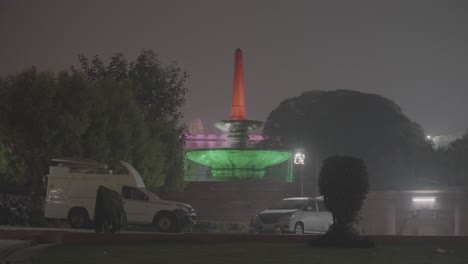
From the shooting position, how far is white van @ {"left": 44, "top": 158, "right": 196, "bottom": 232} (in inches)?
984

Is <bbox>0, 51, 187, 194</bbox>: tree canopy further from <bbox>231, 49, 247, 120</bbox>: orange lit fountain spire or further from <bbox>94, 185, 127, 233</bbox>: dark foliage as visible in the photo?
<bbox>231, 49, 247, 120</bbox>: orange lit fountain spire


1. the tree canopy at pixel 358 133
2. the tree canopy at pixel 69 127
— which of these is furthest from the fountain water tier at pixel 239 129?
the tree canopy at pixel 69 127

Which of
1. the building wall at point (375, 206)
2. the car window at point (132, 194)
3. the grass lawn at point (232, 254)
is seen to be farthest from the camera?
the building wall at point (375, 206)

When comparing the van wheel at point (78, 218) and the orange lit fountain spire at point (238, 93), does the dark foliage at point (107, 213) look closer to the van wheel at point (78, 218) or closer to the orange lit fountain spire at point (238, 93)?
the van wheel at point (78, 218)

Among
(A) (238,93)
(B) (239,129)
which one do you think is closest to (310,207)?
(B) (239,129)

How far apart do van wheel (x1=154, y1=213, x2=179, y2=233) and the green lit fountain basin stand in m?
26.3

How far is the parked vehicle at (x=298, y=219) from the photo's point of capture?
26094 millimetres

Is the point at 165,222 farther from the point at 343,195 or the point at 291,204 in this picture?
the point at 343,195

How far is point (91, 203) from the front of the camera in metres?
24.9

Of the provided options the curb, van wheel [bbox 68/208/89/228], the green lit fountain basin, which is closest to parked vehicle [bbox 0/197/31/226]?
van wheel [bbox 68/208/89/228]

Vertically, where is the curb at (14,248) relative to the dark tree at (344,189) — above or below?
below

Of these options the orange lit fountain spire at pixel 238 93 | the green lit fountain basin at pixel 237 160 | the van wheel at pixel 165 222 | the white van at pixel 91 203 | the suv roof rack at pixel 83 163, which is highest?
the orange lit fountain spire at pixel 238 93

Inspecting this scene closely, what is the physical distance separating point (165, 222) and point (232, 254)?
36.9 feet

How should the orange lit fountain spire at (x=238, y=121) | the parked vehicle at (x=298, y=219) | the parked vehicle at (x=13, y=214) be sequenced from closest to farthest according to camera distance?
the parked vehicle at (x=298, y=219) < the parked vehicle at (x=13, y=214) < the orange lit fountain spire at (x=238, y=121)
